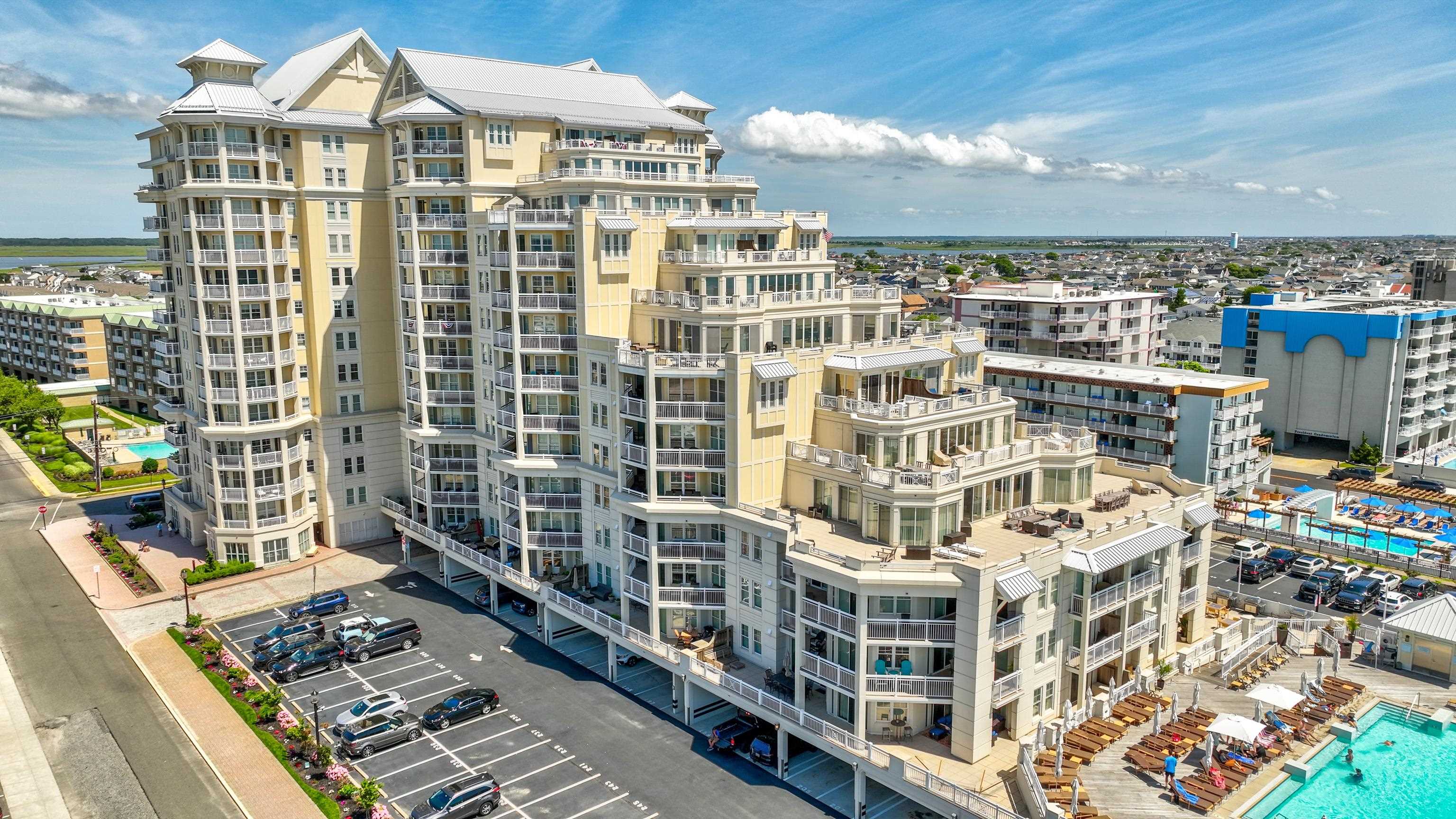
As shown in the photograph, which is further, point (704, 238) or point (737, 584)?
point (704, 238)

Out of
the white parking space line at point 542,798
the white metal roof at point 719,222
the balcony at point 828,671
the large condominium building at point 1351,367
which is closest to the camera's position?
the white parking space line at point 542,798

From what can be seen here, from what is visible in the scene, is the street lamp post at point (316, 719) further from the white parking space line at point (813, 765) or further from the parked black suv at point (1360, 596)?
the parked black suv at point (1360, 596)

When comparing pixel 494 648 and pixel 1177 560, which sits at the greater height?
pixel 1177 560

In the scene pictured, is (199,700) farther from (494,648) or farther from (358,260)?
(358,260)

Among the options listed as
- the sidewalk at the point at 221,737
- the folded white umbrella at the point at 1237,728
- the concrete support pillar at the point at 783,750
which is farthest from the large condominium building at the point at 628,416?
the sidewalk at the point at 221,737

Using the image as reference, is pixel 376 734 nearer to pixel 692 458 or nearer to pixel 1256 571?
pixel 692 458

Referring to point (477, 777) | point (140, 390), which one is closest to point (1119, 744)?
point (477, 777)
